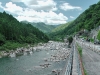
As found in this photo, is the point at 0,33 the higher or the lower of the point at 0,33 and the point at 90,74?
the higher

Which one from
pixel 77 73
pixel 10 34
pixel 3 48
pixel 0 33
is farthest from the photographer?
pixel 10 34

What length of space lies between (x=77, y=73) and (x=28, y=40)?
10248 cm

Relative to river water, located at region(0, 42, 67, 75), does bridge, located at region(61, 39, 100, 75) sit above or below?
above

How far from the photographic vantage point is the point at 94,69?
21.4 m

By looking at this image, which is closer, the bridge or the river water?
the bridge

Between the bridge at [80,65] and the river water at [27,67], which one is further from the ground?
the bridge at [80,65]

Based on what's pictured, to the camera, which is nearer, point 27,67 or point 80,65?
point 80,65

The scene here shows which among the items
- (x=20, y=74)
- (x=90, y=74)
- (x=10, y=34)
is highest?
(x=10, y=34)

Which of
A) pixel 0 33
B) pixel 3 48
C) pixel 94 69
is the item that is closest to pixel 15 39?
pixel 0 33

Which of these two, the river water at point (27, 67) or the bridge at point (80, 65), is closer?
the bridge at point (80, 65)

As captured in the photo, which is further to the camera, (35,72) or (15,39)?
(15,39)

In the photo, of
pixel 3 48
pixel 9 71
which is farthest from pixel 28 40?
pixel 9 71

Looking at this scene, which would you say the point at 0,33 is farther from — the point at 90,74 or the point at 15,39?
the point at 90,74

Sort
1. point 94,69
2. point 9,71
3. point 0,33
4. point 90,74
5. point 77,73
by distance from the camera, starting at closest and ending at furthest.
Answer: point 77,73
point 90,74
point 94,69
point 9,71
point 0,33
